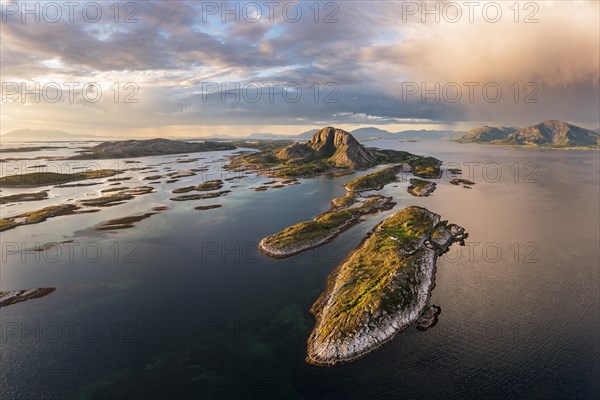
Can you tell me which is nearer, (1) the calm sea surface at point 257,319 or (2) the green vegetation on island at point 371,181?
(1) the calm sea surface at point 257,319

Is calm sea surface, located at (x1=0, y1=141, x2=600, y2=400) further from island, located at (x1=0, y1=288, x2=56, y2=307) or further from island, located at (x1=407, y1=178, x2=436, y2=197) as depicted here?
island, located at (x1=407, y1=178, x2=436, y2=197)

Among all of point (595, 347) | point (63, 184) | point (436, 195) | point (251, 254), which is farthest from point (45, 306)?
point (63, 184)

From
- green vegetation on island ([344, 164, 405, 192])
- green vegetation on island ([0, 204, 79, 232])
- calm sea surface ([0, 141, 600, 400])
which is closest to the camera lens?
calm sea surface ([0, 141, 600, 400])

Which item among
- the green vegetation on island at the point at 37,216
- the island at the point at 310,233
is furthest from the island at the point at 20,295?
the green vegetation on island at the point at 37,216

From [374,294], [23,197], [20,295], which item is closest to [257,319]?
[374,294]

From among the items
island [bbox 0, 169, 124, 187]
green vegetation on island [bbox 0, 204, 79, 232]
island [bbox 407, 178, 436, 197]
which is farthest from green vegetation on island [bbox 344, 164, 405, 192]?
island [bbox 0, 169, 124, 187]

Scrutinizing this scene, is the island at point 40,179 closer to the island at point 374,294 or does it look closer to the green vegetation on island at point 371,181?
the green vegetation on island at point 371,181
